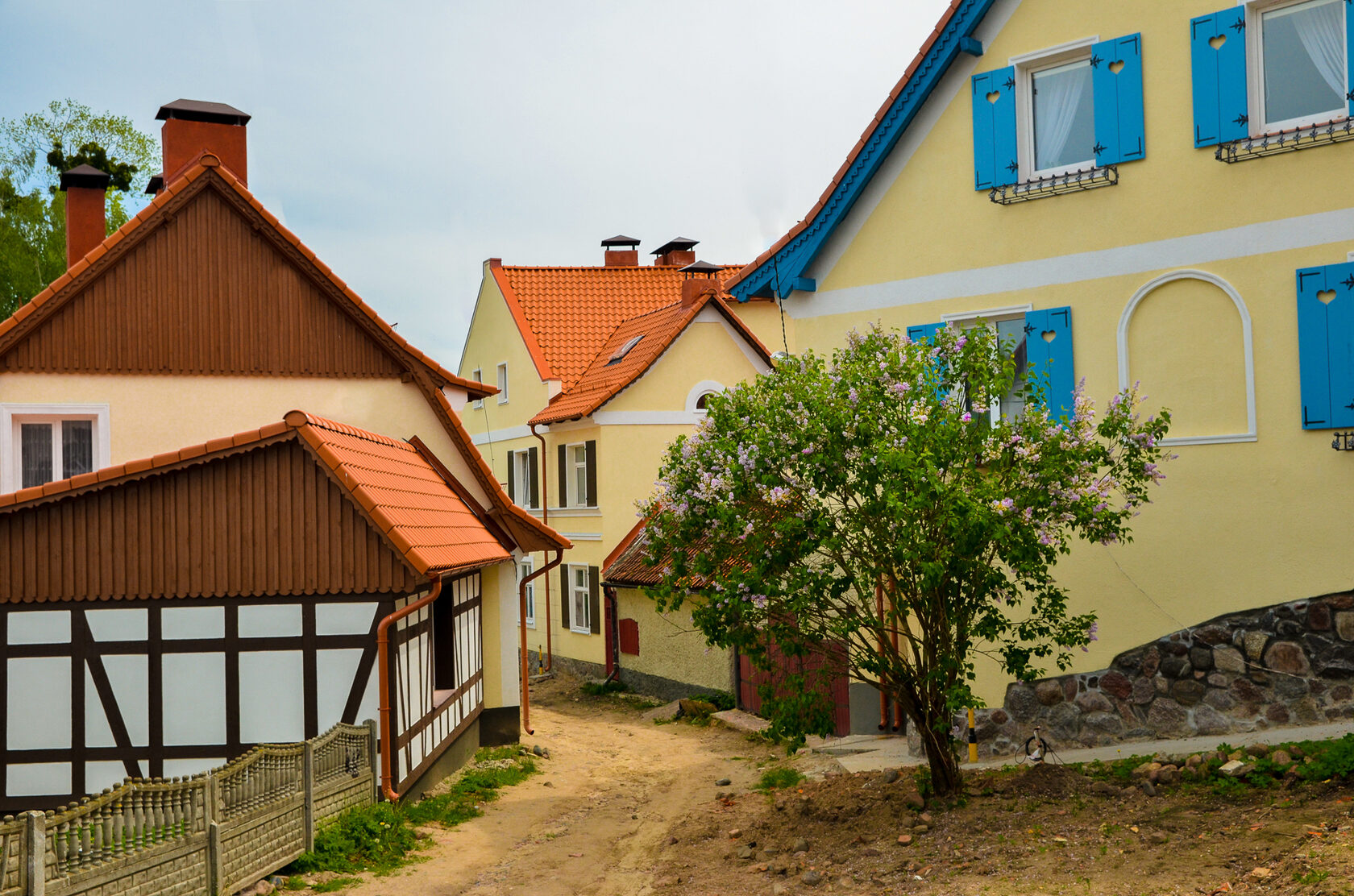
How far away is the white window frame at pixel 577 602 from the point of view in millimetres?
28641

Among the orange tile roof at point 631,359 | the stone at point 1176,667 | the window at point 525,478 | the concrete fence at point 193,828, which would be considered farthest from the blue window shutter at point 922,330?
the window at point 525,478

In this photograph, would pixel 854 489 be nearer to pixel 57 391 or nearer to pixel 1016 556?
pixel 1016 556

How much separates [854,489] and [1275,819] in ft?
13.5

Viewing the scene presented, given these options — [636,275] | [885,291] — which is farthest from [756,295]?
[636,275]

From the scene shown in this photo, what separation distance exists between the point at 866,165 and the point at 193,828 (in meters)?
10.00

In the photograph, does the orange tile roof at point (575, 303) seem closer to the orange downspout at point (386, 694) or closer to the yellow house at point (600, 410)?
the yellow house at point (600, 410)

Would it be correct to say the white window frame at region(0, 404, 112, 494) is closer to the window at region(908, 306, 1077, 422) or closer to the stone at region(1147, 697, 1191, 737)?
the window at region(908, 306, 1077, 422)

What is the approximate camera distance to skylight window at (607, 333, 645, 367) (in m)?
29.2

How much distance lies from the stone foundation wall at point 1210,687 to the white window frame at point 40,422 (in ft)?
39.0

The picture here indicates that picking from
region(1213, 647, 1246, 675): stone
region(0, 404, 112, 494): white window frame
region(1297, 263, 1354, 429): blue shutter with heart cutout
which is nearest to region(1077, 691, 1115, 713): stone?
region(1213, 647, 1246, 675): stone

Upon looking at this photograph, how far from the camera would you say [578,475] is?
2928cm

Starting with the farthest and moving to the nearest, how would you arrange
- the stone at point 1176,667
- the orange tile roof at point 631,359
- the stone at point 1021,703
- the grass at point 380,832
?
the orange tile roof at point 631,359, the stone at point 1021,703, the stone at point 1176,667, the grass at point 380,832

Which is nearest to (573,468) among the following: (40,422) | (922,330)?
(40,422)

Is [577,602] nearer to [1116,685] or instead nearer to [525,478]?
[525,478]
